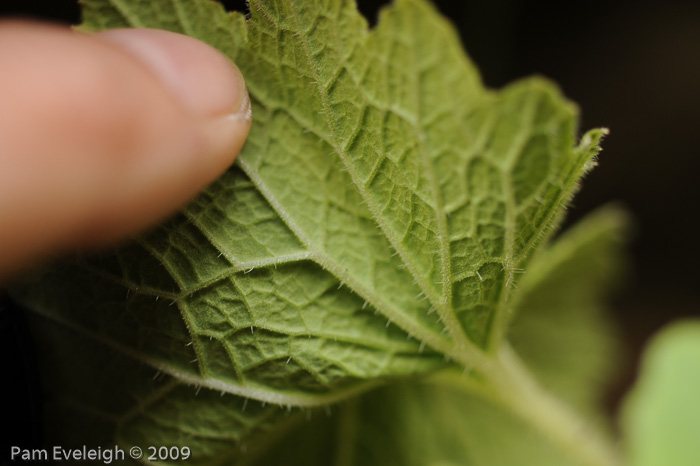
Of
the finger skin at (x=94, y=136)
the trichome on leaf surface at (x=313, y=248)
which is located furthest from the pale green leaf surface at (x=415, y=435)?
the finger skin at (x=94, y=136)

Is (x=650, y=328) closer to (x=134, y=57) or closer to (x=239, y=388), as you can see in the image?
A: (x=239, y=388)

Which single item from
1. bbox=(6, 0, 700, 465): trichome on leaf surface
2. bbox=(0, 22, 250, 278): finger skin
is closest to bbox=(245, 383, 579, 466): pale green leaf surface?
bbox=(6, 0, 700, 465): trichome on leaf surface

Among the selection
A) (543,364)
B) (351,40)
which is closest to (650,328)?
(543,364)

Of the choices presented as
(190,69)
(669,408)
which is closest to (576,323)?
(669,408)

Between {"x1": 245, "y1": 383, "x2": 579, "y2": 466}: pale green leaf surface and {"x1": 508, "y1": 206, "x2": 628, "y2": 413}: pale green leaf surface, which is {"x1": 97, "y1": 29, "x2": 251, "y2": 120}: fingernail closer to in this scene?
{"x1": 245, "y1": 383, "x2": 579, "y2": 466}: pale green leaf surface

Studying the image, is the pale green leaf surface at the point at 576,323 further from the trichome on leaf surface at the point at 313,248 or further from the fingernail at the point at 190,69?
the fingernail at the point at 190,69

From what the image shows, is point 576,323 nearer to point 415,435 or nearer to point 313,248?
point 415,435
